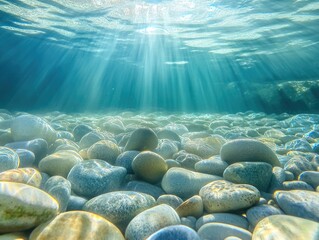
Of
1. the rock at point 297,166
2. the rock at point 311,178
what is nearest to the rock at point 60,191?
the rock at point 311,178

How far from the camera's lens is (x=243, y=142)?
4.57 metres

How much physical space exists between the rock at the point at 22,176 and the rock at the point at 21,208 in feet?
2.37

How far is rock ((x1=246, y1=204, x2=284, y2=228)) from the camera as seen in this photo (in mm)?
2988

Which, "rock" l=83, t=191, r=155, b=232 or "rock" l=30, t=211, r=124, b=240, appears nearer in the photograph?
"rock" l=30, t=211, r=124, b=240

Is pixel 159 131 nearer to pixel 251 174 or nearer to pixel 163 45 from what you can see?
pixel 251 174

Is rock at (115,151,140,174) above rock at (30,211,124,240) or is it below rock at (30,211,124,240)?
below

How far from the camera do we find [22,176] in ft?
10.8

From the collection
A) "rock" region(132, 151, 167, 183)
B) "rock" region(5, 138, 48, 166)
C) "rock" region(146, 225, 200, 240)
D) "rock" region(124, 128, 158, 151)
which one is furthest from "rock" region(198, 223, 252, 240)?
"rock" region(5, 138, 48, 166)

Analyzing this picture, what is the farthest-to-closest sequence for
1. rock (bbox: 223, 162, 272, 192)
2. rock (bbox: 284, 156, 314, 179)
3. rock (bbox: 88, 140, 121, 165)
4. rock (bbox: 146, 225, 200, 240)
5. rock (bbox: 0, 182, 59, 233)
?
rock (bbox: 88, 140, 121, 165)
rock (bbox: 284, 156, 314, 179)
rock (bbox: 223, 162, 272, 192)
rock (bbox: 0, 182, 59, 233)
rock (bbox: 146, 225, 200, 240)

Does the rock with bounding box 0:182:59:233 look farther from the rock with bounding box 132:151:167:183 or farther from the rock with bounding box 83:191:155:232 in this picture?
the rock with bounding box 132:151:167:183

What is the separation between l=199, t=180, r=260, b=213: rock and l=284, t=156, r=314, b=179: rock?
6.09ft

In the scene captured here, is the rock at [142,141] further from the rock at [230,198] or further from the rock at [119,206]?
the rock at [230,198]

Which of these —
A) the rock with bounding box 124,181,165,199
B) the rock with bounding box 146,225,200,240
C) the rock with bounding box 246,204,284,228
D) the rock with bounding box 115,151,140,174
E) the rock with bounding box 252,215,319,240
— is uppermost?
the rock with bounding box 146,225,200,240

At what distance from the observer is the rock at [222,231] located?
2.65 meters
